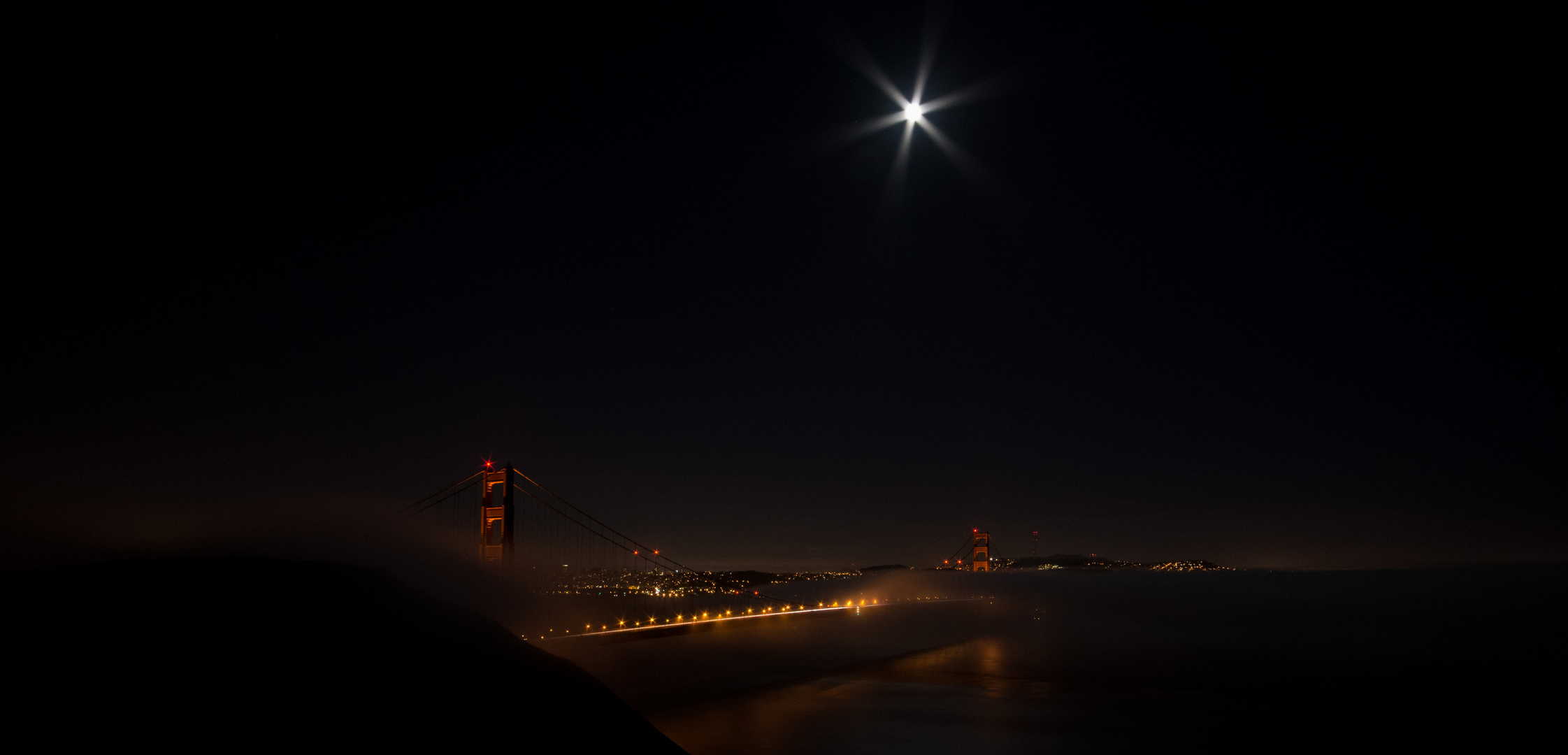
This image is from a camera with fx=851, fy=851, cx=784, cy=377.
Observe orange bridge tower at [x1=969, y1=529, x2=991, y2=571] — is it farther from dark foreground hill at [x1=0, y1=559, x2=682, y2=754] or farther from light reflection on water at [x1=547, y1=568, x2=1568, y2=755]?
dark foreground hill at [x1=0, y1=559, x2=682, y2=754]

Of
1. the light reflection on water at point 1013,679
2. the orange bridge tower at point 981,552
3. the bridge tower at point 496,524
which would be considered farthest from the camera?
the orange bridge tower at point 981,552

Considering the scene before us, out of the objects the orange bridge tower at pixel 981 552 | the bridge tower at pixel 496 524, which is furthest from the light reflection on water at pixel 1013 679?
the orange bridge tower at pixel 981 552

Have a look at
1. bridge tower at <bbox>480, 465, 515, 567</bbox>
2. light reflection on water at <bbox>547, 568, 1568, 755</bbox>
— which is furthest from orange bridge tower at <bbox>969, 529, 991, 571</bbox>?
bridge tower at <bbox>480, 465, 515, 567</bbox>

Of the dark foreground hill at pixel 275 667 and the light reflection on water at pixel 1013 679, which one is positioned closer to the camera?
the dark foreground hill at pixel 275 667

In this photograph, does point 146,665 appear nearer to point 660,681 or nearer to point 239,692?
point 239,692

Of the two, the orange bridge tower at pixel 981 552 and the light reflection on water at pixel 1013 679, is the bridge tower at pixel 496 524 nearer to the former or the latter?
→ the light reflection on water at pixel 1013 679

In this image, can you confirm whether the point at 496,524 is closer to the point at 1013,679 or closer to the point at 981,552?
the point at 1013,679

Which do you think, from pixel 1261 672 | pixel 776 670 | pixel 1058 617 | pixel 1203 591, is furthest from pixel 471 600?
pixel 1203 591
